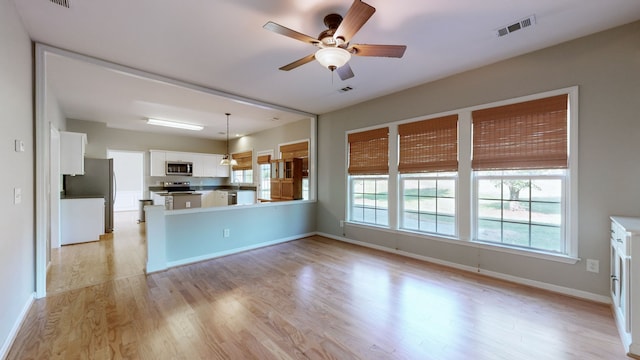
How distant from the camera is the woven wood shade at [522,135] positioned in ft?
9.42

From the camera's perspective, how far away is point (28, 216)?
8.33 ft

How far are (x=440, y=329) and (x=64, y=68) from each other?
522 cm

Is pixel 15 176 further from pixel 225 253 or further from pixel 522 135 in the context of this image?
pixel 522 135

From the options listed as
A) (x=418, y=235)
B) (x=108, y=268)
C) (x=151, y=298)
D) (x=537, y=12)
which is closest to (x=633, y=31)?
(x=537, y=12)

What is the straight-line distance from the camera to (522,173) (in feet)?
10.3

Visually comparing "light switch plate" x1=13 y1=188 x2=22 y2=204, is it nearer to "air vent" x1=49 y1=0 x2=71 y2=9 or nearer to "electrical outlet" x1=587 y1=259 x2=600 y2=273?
"air vent" x1=49 y1=0 x2=71 y2=9

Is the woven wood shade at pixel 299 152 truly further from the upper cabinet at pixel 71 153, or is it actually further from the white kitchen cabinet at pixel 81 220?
the upper cabinet at pixel 71 153

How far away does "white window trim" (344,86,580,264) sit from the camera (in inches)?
109

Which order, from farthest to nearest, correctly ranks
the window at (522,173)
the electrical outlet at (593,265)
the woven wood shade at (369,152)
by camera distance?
the woven wood shade at (369,152) < the window at (522,173) < the electrical outlet at (593,265)

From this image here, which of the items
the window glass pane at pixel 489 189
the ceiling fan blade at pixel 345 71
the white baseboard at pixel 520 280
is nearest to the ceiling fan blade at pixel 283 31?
the ceiling fan blade at pixel 345 71

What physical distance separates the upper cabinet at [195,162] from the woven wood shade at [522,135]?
7.65m

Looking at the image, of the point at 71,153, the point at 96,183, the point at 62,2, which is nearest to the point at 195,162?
the point at 96,183

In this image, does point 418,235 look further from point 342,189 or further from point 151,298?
point 151,298

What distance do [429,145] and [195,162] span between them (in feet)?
23.3
